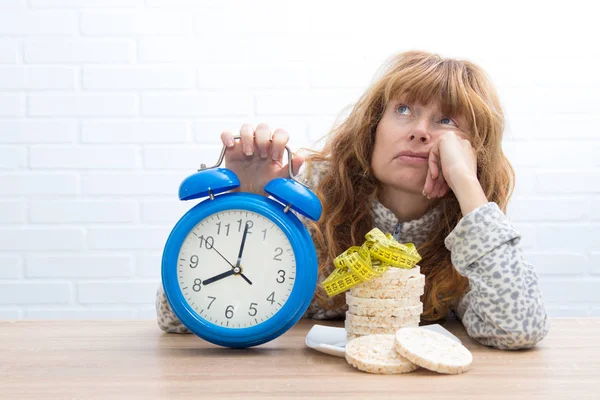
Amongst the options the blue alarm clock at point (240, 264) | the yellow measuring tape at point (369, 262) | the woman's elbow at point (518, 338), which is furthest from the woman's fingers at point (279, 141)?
the woman's elbow at point (518, 338)

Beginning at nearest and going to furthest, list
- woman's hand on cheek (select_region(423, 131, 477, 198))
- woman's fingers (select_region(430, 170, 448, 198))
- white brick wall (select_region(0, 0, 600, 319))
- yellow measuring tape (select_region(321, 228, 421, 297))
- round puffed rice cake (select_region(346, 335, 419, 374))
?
round puffed rice cake (select_region(346, 335, 419, 374)) → yellow measuring tape (select_region(321, 228, 421, 297)) → woman's hand on cheek (select_region(423, 131, 477, 198)) → woman's fingers (select_region(430, 170, 448, 198)) → white brick wall (select_region(0, 0, 600, 319))

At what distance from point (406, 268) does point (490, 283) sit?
271 mm

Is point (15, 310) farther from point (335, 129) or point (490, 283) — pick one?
point (490, 283)

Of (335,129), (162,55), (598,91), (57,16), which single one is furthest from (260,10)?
(598,91)

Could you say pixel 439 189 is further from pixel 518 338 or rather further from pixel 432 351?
pixel 432 351

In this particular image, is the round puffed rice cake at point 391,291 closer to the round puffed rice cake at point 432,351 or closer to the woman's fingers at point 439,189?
the round puffed rice cake at point 432,351

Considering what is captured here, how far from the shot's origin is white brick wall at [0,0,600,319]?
10.0 ft

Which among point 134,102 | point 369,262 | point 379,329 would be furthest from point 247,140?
point 134,102

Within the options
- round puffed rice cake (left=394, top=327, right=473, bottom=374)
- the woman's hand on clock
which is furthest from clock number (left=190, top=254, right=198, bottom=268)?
round puffed rice cake (left=394, top=327, right=473, bottom=374)

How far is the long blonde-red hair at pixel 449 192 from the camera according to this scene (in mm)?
1885

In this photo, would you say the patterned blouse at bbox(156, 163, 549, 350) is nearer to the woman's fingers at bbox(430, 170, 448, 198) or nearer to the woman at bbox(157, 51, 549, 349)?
the woman at bbox(157, 51, 549, 349)

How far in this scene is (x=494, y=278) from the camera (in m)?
1.63

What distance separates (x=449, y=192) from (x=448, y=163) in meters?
0.25

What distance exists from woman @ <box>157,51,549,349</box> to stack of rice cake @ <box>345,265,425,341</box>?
24 cm
